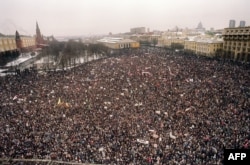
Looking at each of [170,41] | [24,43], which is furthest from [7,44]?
[170,41]

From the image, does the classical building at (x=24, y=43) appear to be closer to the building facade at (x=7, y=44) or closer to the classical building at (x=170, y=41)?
the building facade at (x=7, y=44)

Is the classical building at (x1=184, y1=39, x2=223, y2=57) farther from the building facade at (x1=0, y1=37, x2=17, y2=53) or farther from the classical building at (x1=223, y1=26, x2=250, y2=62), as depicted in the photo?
the building facade at (x1=0, y1=37, x2=17, y2=53)

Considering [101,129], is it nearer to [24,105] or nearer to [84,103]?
[84,103]

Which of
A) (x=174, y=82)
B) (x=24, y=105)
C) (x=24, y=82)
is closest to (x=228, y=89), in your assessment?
(x=174, y=82)

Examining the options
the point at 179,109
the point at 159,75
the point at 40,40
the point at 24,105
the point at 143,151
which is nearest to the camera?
the point at 143,151

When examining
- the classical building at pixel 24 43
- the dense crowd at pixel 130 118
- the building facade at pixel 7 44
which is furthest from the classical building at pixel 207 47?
the building facade at pixel 7 44

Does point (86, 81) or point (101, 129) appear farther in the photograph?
point (86, 81)
